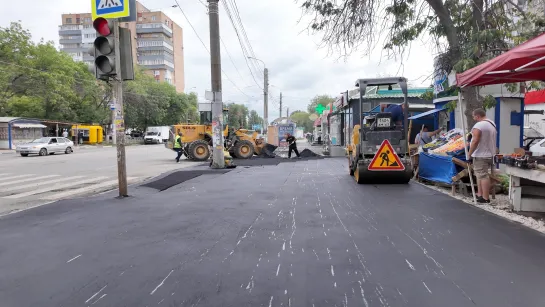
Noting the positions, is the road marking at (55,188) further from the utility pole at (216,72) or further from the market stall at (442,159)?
the market stall at (442,159)

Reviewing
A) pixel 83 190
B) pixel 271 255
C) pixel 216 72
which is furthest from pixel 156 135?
pixel 271 255

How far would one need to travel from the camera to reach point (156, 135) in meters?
50.0

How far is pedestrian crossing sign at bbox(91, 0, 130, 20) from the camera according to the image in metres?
7.71

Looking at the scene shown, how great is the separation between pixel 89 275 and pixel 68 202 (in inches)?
189

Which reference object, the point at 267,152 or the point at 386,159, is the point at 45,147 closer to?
the point at 267,152

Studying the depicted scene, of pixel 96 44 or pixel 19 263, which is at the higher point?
pixel 96 44

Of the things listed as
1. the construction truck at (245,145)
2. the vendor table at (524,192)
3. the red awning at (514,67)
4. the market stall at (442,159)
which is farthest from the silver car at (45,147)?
the vendor table at (524,192)

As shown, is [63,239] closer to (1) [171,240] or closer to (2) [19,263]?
(2) [19,263]

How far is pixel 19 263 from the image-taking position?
13.4ft

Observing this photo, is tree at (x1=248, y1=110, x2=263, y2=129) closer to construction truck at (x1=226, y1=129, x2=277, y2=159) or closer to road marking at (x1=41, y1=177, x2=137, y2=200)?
construction truck at (x1=226, y1=129, x2=277, y2=159)

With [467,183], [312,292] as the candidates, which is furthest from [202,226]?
[467,183]

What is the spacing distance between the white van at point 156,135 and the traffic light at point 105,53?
142 ft

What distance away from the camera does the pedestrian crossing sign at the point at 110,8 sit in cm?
771

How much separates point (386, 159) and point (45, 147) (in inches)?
986
